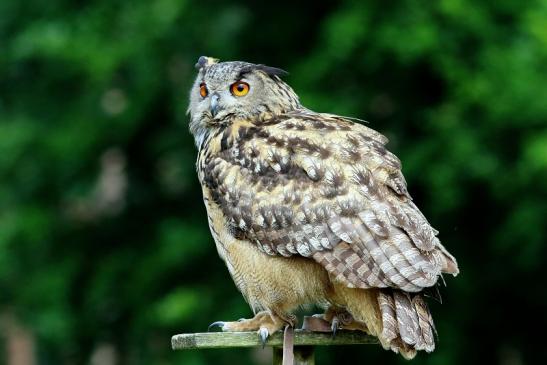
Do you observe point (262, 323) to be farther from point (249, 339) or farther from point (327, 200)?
point (327, 200)

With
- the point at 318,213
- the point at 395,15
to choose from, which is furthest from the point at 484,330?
the point at 318,213

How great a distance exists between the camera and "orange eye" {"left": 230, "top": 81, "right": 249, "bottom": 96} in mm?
5848

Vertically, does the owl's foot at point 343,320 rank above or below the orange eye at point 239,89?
below

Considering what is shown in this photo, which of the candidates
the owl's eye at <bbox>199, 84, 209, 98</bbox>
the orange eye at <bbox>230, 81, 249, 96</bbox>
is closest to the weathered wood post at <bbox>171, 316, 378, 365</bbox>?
the orange eye at <bbox>230, 81, 249, 96</bbox>

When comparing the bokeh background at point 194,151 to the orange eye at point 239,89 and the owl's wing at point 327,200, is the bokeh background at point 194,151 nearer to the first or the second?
the orange eye at point 239,89

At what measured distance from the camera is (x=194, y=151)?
10.2m

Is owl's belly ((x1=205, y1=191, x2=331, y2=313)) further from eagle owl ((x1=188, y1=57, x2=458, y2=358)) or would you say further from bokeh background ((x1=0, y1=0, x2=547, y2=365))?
bokeh background ((x1=0, y1=0, x2=547, y2=365))

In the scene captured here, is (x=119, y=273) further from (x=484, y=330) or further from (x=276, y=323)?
(x=276, y=323)

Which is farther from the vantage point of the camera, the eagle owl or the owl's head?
the owl's head

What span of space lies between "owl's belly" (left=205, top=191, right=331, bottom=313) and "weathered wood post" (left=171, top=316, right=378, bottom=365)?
177 millimetres

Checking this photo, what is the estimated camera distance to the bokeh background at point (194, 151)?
29.8 ft

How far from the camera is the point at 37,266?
10656 mm

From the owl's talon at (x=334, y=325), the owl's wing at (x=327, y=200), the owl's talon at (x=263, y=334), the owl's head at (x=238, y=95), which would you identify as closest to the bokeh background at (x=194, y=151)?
the owl's head at (x=238, y=95)

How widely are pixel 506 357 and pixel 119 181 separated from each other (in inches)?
153
